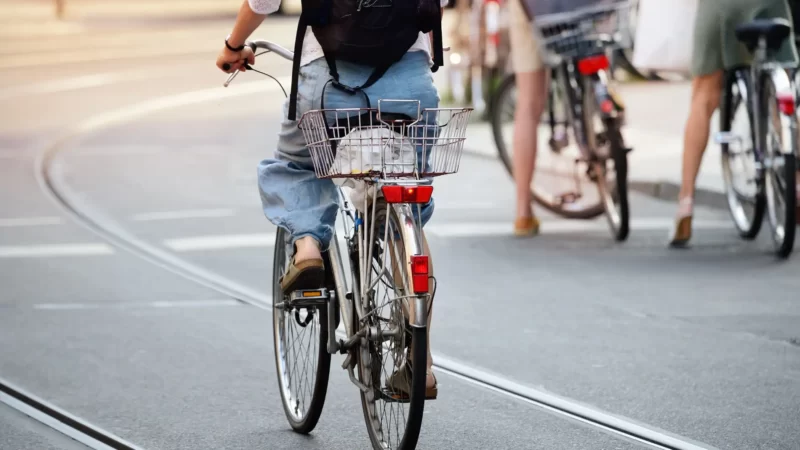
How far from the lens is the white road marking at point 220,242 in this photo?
8.68m

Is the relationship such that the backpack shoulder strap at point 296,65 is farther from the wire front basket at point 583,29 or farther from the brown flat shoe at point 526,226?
the brown flat shoe at point 526,226

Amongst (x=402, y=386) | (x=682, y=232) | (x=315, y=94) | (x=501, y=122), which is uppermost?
(x=315, y=94)

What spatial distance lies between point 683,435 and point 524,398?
701mm

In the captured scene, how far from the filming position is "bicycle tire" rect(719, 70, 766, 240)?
826 cm

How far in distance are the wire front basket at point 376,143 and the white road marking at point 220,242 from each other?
14.1ft

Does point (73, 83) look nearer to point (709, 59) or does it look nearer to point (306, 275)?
point (709, 59)

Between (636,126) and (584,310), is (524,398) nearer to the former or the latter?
(584,310)

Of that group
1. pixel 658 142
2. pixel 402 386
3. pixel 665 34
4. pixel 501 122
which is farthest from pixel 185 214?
pixel 402 386

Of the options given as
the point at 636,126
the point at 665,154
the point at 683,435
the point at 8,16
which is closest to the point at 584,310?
the point at 683,435

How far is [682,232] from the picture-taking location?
27.2ft

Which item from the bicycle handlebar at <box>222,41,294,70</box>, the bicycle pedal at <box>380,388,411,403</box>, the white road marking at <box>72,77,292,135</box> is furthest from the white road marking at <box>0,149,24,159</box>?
the bicycle pedal at <box>380,388,411,403</box>

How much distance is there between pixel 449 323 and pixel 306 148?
2.18 metres

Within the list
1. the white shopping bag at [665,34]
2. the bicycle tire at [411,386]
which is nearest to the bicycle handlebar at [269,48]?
the bicycle tire at [411,386]

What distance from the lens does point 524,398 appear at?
5.41 m
